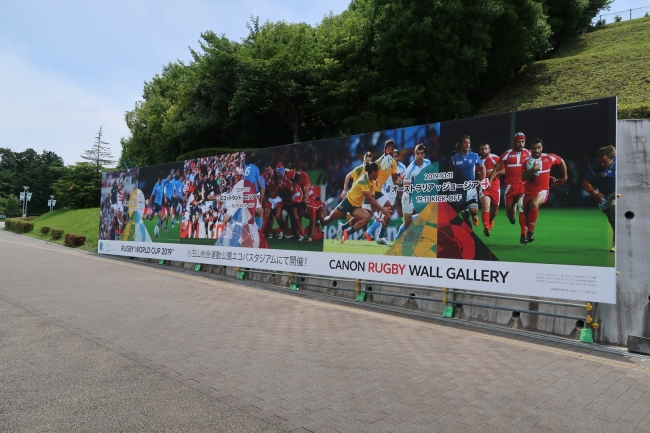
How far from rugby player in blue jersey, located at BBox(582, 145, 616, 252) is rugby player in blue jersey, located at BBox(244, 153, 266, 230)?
25.7ft

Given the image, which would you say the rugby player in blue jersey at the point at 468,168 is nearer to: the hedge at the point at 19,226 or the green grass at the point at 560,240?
the green grass at the point at 560,240

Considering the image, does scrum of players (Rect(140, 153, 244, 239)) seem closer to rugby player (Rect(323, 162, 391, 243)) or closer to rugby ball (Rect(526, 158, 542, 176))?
rugby player (Rect(323, 162, 391, 243))

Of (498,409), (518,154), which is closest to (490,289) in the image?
(518,154)

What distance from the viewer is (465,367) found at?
5.68m

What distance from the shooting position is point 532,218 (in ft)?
24.7

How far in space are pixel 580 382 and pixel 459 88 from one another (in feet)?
64.6

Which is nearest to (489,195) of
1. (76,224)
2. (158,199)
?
(158,199)

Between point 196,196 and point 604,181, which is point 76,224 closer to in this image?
point 196,196

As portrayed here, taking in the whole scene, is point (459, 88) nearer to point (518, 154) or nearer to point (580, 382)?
point (518, 154)

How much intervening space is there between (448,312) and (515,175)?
2.64 m

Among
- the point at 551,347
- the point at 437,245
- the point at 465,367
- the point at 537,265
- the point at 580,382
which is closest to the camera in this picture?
the point at 580,382

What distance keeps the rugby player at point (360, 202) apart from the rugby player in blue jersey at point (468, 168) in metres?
1.72

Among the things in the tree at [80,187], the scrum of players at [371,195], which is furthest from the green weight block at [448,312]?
the tree at [80,187]

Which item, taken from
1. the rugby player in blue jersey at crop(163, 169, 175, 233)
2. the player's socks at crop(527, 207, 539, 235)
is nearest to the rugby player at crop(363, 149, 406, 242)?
the player's socks at crop(527, 207, 539, 235)
